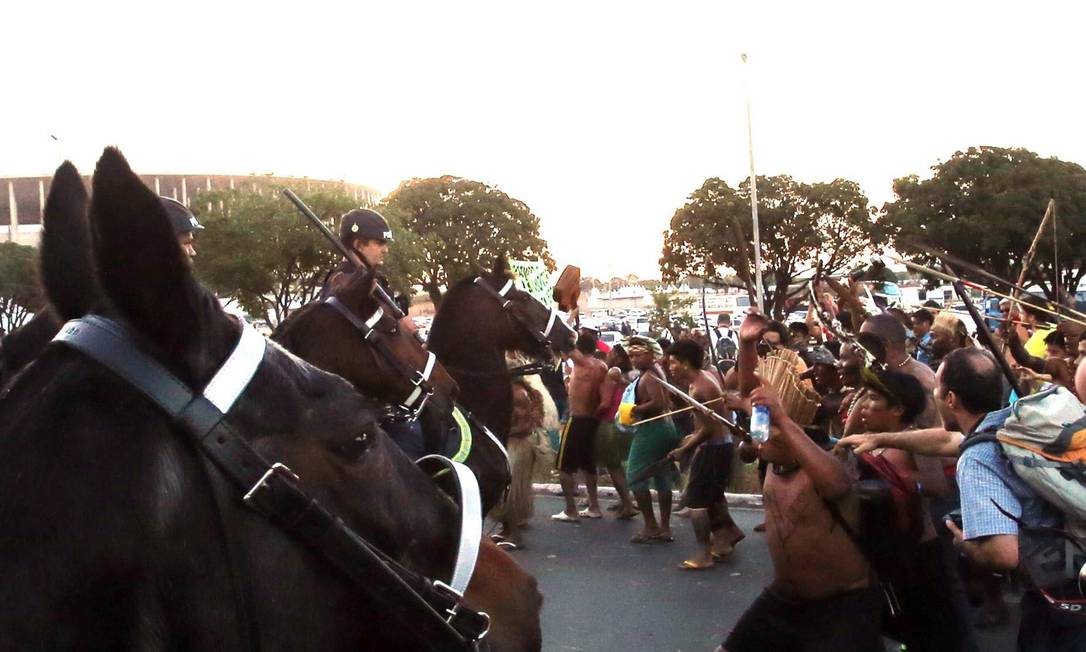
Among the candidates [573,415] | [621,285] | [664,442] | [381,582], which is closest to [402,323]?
[381,582]

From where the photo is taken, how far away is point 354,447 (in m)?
1.51

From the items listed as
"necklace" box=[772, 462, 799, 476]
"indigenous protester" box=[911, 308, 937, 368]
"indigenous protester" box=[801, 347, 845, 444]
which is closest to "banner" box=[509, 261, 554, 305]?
"indigenous protester" box=[801, 347, 845, 444]

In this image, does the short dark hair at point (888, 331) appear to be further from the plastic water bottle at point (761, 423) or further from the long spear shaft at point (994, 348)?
the plastic water bottle at point (761, 423)

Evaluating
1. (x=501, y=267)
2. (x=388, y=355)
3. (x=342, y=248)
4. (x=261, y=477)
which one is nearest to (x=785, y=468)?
(x=388, y=355)

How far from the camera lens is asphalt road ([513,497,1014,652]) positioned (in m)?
6.76

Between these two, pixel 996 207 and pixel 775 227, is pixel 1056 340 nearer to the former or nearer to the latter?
pixel 996 207

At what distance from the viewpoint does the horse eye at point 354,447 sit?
1492mm

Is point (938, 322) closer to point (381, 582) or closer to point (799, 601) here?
point (799, 601)

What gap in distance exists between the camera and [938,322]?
32.4 ft

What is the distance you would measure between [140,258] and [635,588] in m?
7.33

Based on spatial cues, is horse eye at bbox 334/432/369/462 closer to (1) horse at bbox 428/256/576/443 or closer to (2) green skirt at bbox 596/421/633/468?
(1) horse at bbox 428/256/576/443

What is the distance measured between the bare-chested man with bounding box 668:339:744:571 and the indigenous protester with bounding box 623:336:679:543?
27.2 inches

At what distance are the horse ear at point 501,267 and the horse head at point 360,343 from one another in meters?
1.88

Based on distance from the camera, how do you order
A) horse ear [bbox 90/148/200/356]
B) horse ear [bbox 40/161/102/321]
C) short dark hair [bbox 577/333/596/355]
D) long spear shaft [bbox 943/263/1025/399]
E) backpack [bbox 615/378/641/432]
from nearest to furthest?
horse ear [bbox 90/148/200/356]
horse ear [bbox 40/161/102/321]
long spear shaft [bbox 943/263/1025/399]
backpack [bbox 615/378/641/432]
short dark hair [bbox 577/333/596/355]
